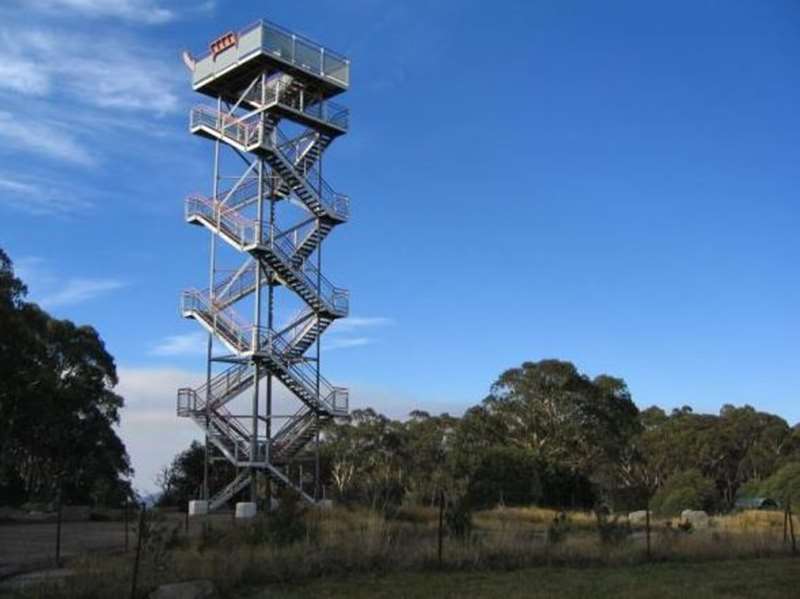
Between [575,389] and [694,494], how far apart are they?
2758cm

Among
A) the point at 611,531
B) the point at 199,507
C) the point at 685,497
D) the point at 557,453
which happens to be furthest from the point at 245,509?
the point at 557,453

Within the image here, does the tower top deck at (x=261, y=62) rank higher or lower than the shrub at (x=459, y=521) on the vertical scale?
higher

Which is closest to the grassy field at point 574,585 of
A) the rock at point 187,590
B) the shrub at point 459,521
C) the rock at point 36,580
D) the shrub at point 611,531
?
the rock at point 187,590

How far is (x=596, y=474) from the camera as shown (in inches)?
2916

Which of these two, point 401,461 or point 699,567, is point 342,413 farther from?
point 401,461

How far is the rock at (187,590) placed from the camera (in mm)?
14086

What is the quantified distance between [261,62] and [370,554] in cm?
2838

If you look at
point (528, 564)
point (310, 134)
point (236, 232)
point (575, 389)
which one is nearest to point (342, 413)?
point (236, 232)

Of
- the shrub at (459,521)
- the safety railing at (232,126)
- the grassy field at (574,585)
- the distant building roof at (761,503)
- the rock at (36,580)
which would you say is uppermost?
the safety railing at (232,126)

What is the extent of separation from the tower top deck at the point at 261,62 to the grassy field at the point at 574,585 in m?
28.5

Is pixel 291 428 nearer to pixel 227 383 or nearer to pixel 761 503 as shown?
pixel 227 383

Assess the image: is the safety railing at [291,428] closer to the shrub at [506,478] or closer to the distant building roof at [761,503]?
the shrub at [506,478]

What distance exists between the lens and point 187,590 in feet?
47.6

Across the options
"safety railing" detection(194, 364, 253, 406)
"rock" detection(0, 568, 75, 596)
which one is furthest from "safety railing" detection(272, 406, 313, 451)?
"rock" detection(0, 568, 75, 596)
